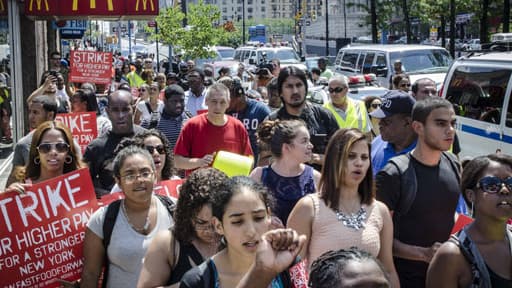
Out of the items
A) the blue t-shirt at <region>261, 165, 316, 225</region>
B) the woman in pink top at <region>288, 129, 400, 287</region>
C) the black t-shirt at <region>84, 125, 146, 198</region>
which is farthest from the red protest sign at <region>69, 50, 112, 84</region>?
the woman in pink top at <region>288, 129, 400, 287</region>

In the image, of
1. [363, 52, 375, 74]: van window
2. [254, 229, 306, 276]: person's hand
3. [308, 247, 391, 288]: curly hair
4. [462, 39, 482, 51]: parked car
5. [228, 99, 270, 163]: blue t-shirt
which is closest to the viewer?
[308, 247, 391, 288]: curly hair

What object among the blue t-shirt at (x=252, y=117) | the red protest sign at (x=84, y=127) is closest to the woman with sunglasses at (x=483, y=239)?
the blue t-shirt at (x=252, y=117)

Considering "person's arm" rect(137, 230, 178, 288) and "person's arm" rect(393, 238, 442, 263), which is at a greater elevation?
"person's arm" rect(137, 230, 178, 288)

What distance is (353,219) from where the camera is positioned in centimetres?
406

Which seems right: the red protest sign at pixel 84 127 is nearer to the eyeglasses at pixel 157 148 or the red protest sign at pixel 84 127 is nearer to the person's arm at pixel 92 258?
the eyeglasses at pixel 157 148

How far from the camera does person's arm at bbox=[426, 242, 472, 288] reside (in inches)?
135

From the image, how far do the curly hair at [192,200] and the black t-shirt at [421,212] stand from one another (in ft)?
3.67

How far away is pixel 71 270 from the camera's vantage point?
475 centimetres

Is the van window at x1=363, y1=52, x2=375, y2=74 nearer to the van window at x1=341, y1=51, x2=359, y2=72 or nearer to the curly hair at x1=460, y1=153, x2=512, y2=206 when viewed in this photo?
the van window at x1=341, y1=51, x2=359, y2=72

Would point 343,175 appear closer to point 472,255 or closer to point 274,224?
point 274,224

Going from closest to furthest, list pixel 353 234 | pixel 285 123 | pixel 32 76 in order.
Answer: pixel 353 234 → pixel 285 123 → pixel 32 76

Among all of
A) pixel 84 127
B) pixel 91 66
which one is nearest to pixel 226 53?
pixel 91 66

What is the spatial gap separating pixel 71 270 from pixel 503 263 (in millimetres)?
2629

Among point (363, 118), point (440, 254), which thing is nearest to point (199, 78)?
point (363, 118)
